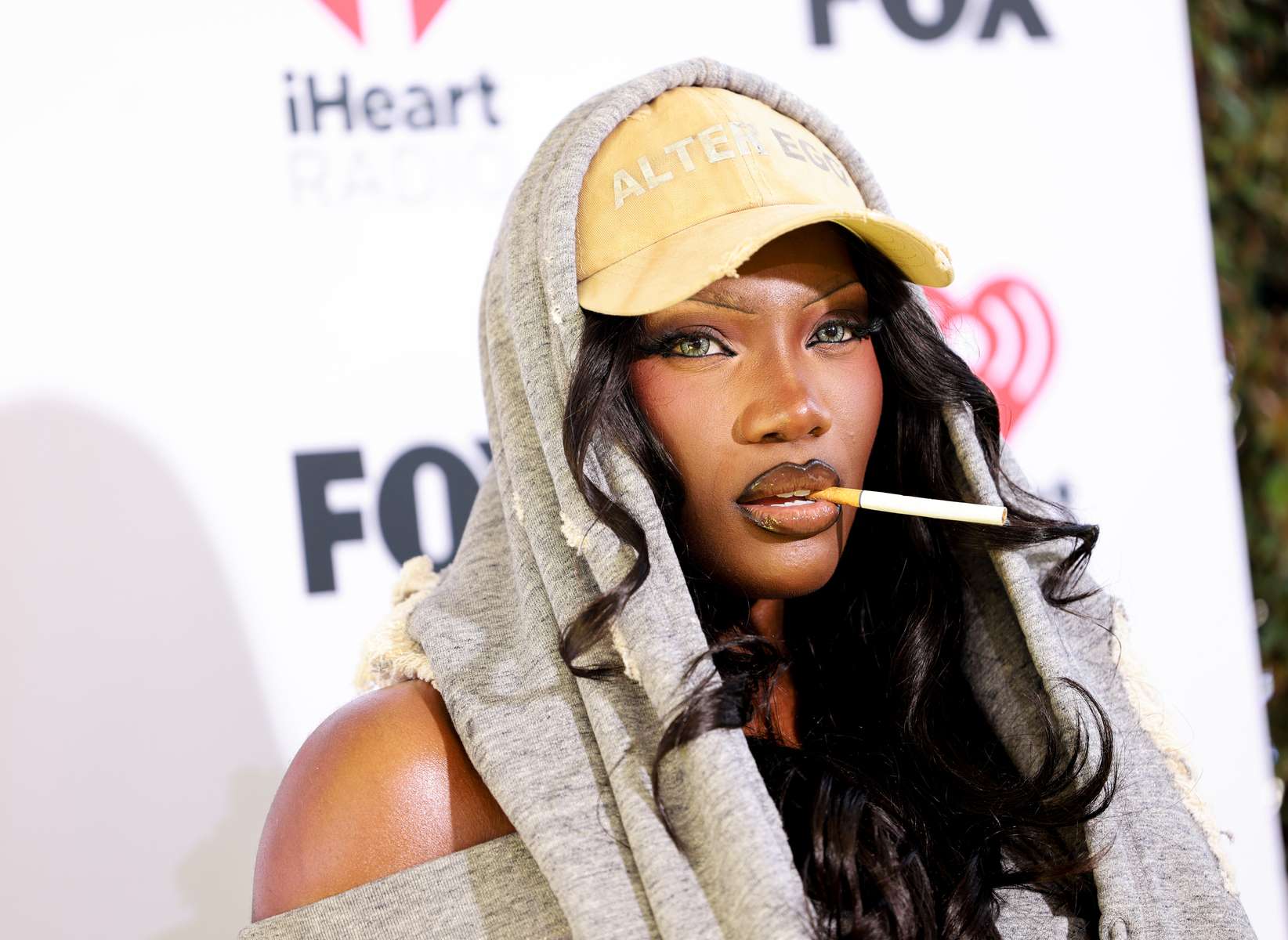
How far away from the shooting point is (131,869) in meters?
1.20

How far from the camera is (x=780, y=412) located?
889mm

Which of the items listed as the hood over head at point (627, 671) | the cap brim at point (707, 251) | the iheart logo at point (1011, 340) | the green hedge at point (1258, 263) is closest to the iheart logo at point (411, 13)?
the hood over head at point (627, 671)

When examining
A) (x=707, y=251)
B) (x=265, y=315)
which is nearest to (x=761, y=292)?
(x=707, y=251)

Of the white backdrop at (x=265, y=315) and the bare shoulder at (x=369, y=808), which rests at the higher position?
the white backdrop at (x=265, y=315)

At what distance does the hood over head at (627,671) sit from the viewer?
785 millimetres

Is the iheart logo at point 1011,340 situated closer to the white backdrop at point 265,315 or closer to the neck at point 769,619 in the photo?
the white backdrop at point 265,315

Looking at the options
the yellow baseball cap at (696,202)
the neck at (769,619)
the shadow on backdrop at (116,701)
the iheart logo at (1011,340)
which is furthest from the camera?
the iheart logo at (1011,340)

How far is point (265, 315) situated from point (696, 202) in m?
0.53

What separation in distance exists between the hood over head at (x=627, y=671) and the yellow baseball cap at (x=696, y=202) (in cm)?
2

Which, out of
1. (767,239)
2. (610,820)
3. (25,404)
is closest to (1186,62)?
(767,239)

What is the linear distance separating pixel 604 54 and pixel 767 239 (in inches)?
22.9

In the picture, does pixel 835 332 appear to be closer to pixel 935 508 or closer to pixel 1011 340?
pixel 935 508

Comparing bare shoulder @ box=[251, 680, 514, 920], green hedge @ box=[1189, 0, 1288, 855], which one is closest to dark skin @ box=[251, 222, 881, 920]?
bare shoulder @ box=[251, 680, 514, 920]

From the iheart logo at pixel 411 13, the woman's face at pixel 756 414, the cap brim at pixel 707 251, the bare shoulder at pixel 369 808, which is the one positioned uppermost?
the iheart logo at pixel 411 13
